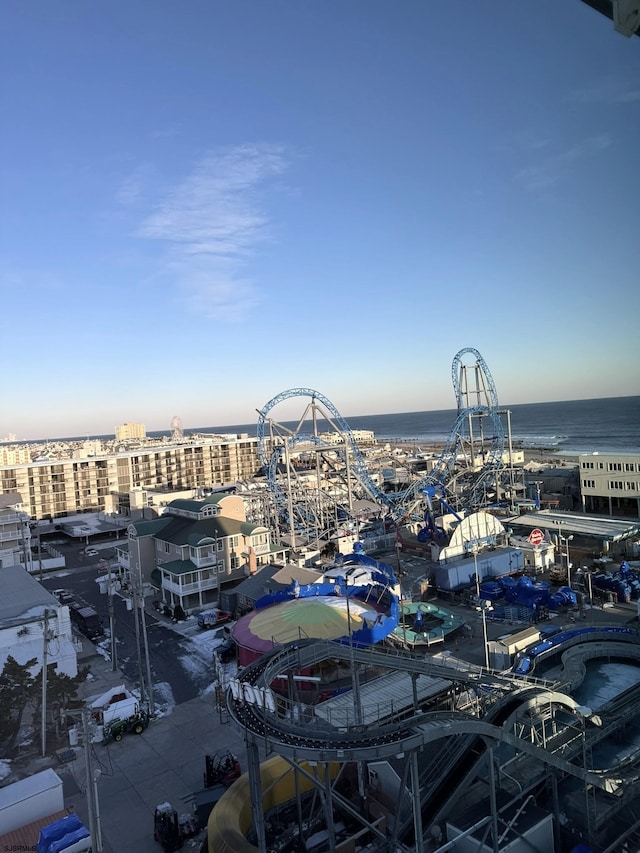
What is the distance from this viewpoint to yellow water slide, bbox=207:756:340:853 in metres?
10.6

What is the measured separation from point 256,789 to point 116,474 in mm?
62159

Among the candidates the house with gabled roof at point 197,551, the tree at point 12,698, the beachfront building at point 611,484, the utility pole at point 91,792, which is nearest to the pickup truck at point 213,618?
the house with gabled roof at point 197,551

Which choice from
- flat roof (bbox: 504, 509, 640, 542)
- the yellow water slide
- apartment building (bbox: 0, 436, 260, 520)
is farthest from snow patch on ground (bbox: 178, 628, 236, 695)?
apartment building (bbox: 0, 436, 260, 520)

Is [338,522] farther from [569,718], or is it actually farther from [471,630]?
[569,718]

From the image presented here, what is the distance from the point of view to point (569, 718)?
12.9m

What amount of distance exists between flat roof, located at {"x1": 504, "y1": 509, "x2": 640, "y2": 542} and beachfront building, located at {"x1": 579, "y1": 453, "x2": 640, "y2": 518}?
6.90 m

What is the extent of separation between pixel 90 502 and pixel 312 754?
62338mm

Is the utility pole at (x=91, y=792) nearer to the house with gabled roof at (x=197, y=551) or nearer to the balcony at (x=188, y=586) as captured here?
the house with gabled roof at (x=197, y=551)

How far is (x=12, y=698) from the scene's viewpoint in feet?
53.4

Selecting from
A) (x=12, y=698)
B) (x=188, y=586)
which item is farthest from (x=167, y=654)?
(x=12, y=698)

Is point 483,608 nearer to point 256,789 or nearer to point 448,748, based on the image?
point 448,748

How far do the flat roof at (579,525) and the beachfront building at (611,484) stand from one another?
6902 millimetres

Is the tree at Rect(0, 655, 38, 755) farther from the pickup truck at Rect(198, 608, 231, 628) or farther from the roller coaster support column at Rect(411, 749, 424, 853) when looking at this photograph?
the roller coaster support column at Rect(411, 749, 424, 853)

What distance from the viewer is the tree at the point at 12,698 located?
52.6 ft
